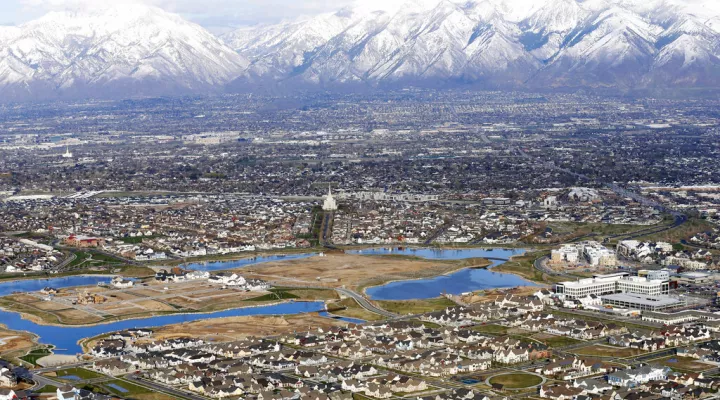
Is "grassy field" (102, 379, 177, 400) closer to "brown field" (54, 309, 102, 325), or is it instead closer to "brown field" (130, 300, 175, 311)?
"brown field" (54, 309, 102, 325)

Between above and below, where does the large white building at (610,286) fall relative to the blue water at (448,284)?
above

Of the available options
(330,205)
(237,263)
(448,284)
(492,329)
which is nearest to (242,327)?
(492,329)

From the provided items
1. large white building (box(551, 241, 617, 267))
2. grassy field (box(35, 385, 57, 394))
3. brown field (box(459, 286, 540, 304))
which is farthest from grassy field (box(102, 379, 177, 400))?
large white building (box(551, 241, 617, 267))

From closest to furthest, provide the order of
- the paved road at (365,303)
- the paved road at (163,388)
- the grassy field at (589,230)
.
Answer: the paved road at (163,388) → the paved road at (365,303) → the grassy field at (589,230)

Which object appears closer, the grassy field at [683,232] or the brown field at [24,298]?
the brown field at [24,298]

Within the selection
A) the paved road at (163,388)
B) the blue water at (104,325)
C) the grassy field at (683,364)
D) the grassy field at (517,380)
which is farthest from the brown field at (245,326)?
the grassy field at (683,364)

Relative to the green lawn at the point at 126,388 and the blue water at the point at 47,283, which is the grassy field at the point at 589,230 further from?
the green lawn at the point at 126,388
